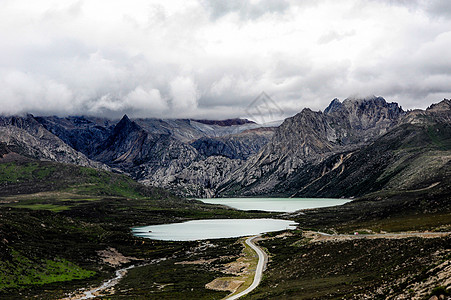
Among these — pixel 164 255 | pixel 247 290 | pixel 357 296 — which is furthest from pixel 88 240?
pixel 357 296

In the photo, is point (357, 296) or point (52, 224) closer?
point (357, 296)

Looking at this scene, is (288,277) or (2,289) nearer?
(288,277)

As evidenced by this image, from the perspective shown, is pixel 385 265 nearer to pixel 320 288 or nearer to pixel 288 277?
pixel 320 288

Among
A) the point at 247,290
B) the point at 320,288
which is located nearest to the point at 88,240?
the point at 247,290

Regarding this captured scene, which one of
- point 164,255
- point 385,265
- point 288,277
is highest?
point 385,265

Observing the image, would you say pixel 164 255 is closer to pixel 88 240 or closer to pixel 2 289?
pixel 88 240

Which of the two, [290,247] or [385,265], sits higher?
[385,265]

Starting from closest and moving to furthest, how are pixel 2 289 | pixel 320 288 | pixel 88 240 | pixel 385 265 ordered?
pixel 320 288, pixel 385 265, pixel 2 289, pixel 88 240

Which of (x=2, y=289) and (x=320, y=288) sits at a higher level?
(x=320, y=288)

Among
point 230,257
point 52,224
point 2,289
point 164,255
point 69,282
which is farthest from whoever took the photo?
point 52,224
